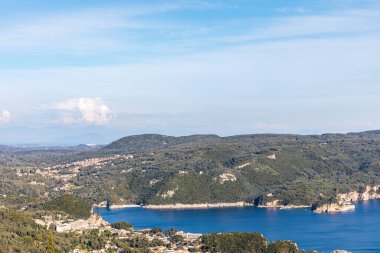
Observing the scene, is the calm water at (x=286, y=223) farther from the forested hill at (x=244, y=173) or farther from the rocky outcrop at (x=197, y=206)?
the forested hill at (x=244, y=173)

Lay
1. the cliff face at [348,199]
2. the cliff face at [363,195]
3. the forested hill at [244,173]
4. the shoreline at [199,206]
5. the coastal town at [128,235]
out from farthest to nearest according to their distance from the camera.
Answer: the forested hill at [244,173] → the cliff face at [363,195] → the shoreline at [199,206] → the cliff face at [348,199] → the coastal town at [128,235]

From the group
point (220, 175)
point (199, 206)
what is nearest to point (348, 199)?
point (220, 175)

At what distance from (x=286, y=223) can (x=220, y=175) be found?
4461cm

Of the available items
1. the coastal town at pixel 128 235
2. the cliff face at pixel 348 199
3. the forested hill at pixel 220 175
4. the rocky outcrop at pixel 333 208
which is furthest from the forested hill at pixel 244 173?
the coastal town at pixel 128 235

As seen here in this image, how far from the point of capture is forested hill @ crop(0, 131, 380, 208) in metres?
141

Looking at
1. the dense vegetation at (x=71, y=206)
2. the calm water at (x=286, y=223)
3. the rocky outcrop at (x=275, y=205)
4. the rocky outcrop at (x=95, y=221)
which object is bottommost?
the calm water at (x=286, y=223)

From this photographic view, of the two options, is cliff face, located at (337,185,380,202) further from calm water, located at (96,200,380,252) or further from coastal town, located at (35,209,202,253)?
coastal town, located at (35,209,202,253)

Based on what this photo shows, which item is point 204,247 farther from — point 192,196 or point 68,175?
point 68,175

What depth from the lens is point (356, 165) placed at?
170625mm

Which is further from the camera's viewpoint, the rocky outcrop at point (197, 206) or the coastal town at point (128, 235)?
the rocky outcrop at point (197, 206)

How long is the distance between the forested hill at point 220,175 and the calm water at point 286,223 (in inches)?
399

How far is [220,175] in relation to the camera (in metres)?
151

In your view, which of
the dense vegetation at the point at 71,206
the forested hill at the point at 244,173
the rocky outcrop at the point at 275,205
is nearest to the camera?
the dense vegetation at the point at 71,206

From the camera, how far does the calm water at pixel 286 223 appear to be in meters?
89.7
